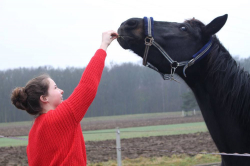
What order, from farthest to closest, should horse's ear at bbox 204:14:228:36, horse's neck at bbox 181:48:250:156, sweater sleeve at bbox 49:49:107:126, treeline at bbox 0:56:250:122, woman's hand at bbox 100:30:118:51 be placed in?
treeline at bbox 0:56:250:122 < horse's ear at bbox 204:14:228:36 < horse's neck at bbox 181:48:250:156 < woman's hand at bbox 100:30:118:51 < sweater sleeve at bbox 49:49:107:126

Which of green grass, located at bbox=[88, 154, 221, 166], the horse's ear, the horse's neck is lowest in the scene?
green grass, located at bbox=[88, 154, 221, 166]

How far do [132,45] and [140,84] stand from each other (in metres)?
57.1

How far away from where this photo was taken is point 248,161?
7.03 feet

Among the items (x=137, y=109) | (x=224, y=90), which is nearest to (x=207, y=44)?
(x=224, y=90)

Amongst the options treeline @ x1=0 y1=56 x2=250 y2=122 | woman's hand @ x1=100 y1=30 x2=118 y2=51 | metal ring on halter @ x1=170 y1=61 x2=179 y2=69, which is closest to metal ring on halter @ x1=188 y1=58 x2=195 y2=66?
metal ring on halter @ x1=170 y1=61 x2=179 y2=69

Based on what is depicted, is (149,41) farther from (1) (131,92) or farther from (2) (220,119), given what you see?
(1) (131,92)

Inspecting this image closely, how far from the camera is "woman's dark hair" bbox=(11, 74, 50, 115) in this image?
71.1 inches

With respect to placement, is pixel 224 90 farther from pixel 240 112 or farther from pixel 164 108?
pixel 164 108

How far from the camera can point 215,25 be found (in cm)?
235

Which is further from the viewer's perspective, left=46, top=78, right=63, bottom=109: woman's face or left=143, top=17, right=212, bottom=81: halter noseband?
left=143, top=17, right=212, bottom=81: halter noseband

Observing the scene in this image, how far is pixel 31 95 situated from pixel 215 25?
5.33 feet

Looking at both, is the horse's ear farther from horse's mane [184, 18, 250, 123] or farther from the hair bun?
the hair bun

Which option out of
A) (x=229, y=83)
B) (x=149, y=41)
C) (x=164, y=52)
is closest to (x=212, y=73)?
(x=229, y=83)

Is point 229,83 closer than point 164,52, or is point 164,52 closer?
point 229,83
